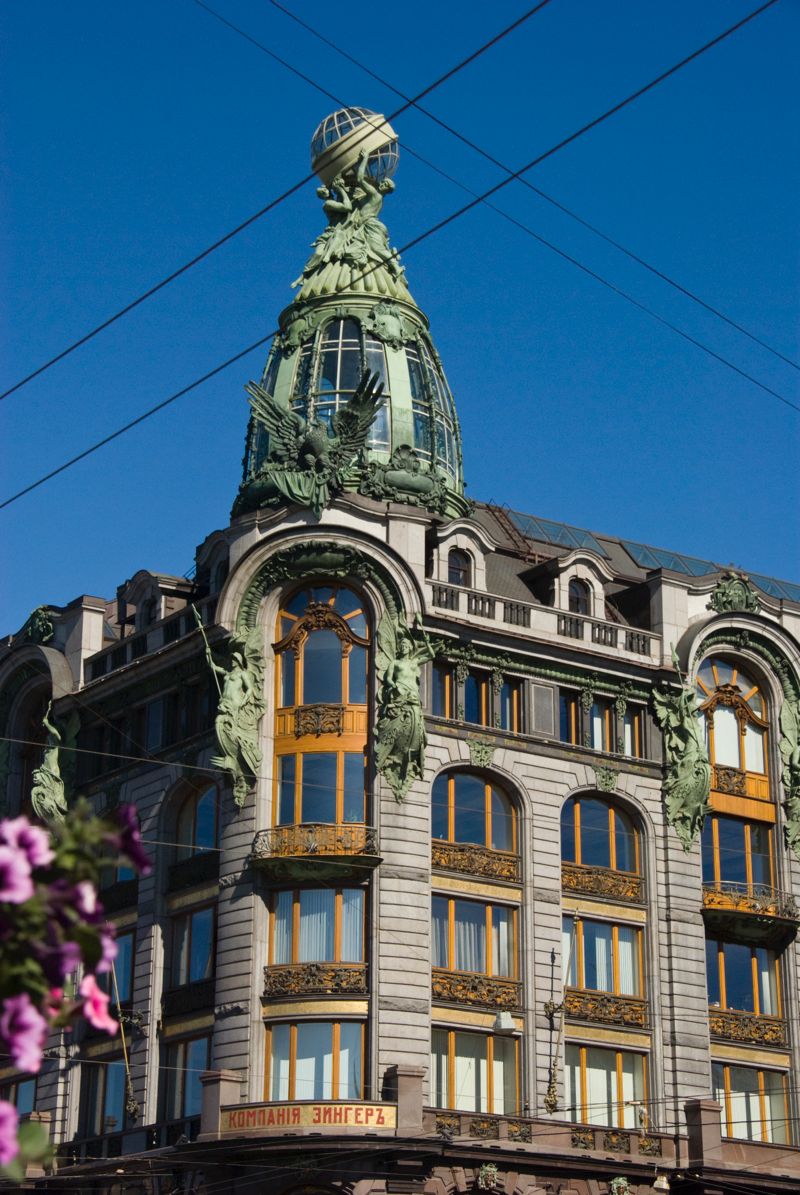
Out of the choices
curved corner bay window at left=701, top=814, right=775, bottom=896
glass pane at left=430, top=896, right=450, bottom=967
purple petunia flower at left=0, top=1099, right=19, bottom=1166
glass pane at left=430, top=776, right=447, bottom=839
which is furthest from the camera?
curved corner bay window at left=701, top=814, right=775, bottom=896

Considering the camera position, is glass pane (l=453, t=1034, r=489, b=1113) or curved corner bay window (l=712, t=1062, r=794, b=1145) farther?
curved corner bay window (l=712, t=1062, r=794, b=1145)

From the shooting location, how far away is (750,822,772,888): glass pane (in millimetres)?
62469

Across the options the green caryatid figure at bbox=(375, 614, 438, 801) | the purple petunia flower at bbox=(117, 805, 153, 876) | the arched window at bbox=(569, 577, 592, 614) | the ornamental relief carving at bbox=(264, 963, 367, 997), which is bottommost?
the purple petunia flower at bbox=(117, 805, 153, 876)

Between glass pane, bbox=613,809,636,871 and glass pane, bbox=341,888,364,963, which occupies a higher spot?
glass pane, bbox=613,809,636,871

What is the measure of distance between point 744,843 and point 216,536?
18.2 metres

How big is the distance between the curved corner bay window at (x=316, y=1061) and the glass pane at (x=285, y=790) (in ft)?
18.1

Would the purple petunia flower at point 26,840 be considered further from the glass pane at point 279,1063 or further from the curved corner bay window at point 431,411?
the curved corner bay window at point 431,411

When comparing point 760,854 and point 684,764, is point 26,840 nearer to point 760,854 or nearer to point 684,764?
point 684,764

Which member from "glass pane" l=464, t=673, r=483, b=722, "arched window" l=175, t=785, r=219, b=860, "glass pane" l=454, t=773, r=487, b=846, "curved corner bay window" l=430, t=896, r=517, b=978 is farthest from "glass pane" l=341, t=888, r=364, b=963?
"glass pane" l=464, t=673, r=483, b=722

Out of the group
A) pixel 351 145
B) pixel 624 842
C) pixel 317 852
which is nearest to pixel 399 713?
pixel 317 852

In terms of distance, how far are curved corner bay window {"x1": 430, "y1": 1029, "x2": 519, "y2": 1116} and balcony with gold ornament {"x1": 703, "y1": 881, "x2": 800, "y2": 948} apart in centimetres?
794

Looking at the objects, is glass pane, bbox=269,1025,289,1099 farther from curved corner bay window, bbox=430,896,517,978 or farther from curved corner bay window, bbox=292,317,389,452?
curved corner bay window, bbox=292,317,389,452

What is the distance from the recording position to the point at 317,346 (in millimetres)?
64250

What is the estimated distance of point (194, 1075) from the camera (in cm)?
5612
